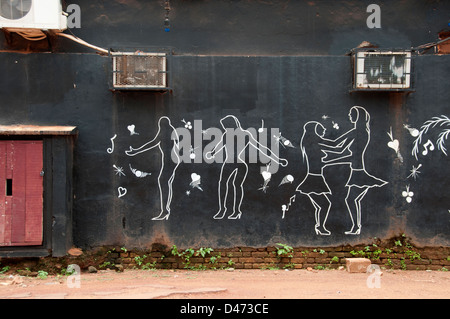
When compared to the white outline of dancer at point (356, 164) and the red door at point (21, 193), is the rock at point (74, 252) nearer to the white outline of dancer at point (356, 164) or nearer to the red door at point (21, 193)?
the red door at point (21, 193)


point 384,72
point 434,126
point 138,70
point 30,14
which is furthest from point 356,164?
point 30,14

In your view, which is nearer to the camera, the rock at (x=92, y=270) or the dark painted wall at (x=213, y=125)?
the rock at (x=92, y=270)

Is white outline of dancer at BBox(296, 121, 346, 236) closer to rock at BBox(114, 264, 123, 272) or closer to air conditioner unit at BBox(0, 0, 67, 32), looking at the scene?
rock at BBox(114, 264, 123, 272)

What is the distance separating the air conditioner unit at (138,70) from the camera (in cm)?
555

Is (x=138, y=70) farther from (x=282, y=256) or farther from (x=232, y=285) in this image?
(x=282, y=256)

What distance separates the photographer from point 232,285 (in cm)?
509

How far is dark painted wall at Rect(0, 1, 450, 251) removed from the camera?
5648mm

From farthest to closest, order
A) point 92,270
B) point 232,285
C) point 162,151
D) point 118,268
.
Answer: point 162,151, point 118,268, point 92,270, point 232,285

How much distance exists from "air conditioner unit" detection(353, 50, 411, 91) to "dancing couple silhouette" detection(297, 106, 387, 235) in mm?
417

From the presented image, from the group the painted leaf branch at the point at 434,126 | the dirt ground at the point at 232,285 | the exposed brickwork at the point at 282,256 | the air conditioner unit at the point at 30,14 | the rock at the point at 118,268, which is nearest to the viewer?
the dirt ground at the point at 232,285

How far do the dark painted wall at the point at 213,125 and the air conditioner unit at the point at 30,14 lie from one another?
0.45 metres

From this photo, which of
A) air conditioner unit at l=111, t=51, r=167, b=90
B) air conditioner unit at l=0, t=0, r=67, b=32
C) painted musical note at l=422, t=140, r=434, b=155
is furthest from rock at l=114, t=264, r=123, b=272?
painted musical note at l=422, t=140, r=434, b=155

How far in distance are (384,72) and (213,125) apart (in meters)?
2.65

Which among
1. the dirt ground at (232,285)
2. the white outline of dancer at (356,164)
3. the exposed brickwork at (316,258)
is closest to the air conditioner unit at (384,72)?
the white outline of dancer at (356,164)
